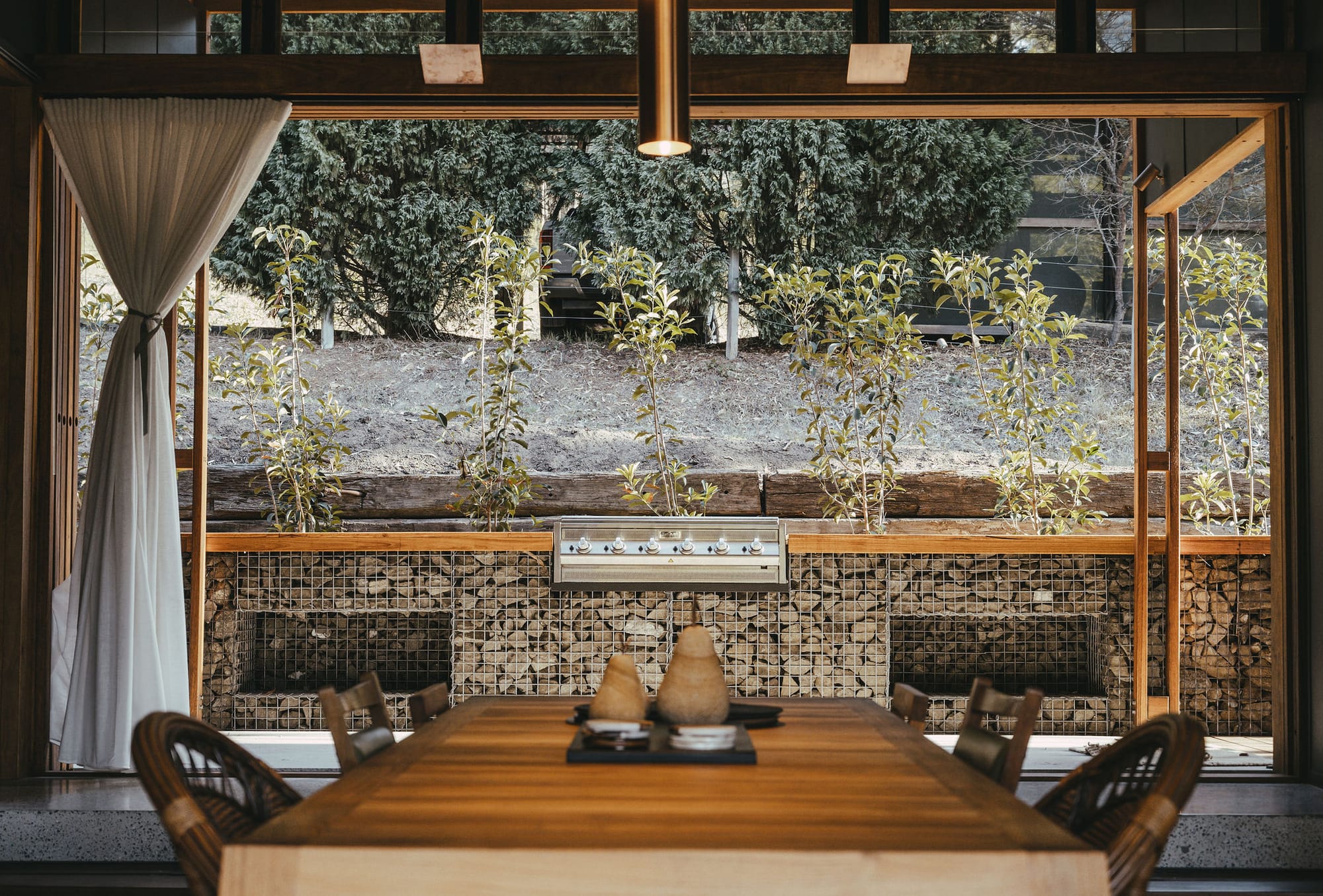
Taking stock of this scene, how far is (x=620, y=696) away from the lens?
2082 mm

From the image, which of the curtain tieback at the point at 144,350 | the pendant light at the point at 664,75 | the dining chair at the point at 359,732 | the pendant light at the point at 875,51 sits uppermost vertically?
the pendant light at the point at 875,51

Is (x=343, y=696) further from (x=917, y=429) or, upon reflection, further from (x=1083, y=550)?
(x=917, y=429)

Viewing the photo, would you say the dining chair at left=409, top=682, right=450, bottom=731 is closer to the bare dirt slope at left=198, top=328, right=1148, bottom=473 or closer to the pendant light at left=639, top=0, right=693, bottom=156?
the pendant light at left=639, top=0, right=693, bottom=156

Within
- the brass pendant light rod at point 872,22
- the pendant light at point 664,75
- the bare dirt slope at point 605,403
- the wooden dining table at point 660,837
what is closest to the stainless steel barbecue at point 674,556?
the brass pendant light rod at point 872,22

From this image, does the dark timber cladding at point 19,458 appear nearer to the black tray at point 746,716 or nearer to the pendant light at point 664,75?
the black tray at point 746,716

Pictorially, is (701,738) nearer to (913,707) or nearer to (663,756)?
(663,756)

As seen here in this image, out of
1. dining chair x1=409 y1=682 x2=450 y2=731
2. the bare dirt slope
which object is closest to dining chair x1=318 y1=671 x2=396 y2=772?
dining chair x1=409 y1=682 x2=450 y2=731

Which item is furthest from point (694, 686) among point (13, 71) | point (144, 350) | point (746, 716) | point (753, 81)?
point (13, 71)

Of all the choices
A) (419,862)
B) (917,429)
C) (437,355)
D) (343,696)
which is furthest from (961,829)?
(437,355)

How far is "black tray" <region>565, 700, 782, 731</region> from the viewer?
2234 mm

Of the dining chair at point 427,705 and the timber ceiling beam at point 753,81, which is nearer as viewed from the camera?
the dining chair at point 427,705

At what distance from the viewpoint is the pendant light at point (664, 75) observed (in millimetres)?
2172

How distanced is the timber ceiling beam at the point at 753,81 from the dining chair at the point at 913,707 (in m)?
2.33

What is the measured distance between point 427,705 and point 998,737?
1196mm
